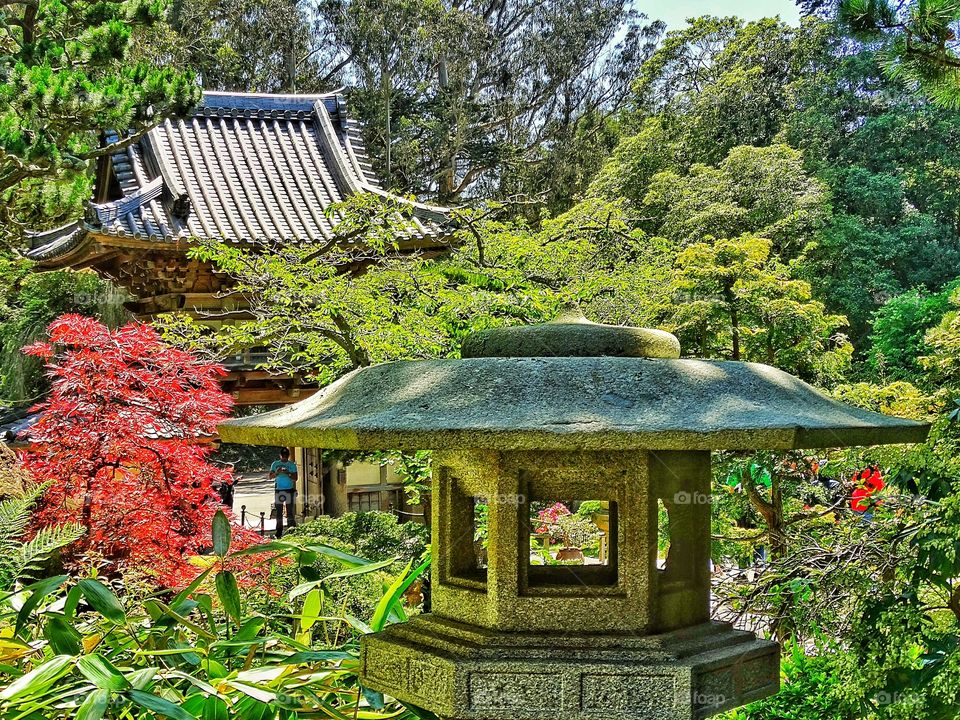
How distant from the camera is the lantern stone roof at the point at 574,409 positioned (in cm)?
254

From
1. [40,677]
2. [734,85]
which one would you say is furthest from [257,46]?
[40,677]

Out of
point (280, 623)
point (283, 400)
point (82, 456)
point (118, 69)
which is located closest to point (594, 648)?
point (280, 623)

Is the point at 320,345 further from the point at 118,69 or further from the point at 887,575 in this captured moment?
the point at 887,575

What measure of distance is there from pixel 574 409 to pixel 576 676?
829mm

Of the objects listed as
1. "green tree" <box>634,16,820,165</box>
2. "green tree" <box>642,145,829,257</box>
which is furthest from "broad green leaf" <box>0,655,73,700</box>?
"green tree" <box>634,16,820,165</box>

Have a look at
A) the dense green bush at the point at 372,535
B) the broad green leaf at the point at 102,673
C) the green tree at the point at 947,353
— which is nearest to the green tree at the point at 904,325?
the dense green bush at the point at 372,535

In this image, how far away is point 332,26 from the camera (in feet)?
87.4

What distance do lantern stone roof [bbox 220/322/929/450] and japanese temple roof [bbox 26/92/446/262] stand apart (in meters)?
7.30

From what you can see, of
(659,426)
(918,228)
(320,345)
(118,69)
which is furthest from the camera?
(918,228)

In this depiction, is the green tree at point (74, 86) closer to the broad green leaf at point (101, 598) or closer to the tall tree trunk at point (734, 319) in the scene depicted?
the broad green leaf at point (101, 598)

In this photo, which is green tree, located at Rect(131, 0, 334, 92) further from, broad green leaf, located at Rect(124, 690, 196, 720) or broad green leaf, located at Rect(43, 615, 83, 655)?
broad green leaf, located at Rect(124, 690, 196, 720)

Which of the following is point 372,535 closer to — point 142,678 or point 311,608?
point 311,608

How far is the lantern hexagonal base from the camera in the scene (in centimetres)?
284

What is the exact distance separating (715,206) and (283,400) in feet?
34.5
